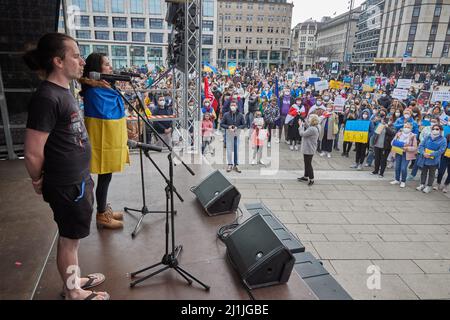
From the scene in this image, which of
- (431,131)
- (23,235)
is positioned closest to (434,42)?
(431,131)

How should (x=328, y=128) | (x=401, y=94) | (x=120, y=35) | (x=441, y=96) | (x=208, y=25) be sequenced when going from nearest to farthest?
(x=328, y=128)
(x=441, y=96)
(x=401, y=94)
(x=120, y=35)
(x=208, y=25)

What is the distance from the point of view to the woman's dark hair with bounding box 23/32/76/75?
6.39ft

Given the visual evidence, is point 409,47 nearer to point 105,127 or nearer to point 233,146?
point 233,146

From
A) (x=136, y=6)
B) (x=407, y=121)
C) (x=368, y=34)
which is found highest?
(x=368, y=34)

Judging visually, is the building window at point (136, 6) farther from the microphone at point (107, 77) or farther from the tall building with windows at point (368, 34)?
the microphone at point (107, 77)

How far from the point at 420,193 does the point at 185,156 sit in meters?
6.48

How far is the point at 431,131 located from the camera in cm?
784

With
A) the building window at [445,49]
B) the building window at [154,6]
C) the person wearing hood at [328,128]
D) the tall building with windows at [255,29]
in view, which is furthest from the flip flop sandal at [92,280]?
the tall building with windows at [255,29]

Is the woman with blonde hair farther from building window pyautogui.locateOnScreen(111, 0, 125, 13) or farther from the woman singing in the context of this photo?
building window pyautogui.locateOnScreen(111, 0, 125, 13)

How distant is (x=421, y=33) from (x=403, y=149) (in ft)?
205

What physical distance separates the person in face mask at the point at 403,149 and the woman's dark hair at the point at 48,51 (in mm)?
8742

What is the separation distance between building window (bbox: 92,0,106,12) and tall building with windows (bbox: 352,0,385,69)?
178 ft

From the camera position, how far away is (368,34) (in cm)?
7912

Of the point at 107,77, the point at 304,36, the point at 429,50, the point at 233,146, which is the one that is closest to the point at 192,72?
the point at 233,146
